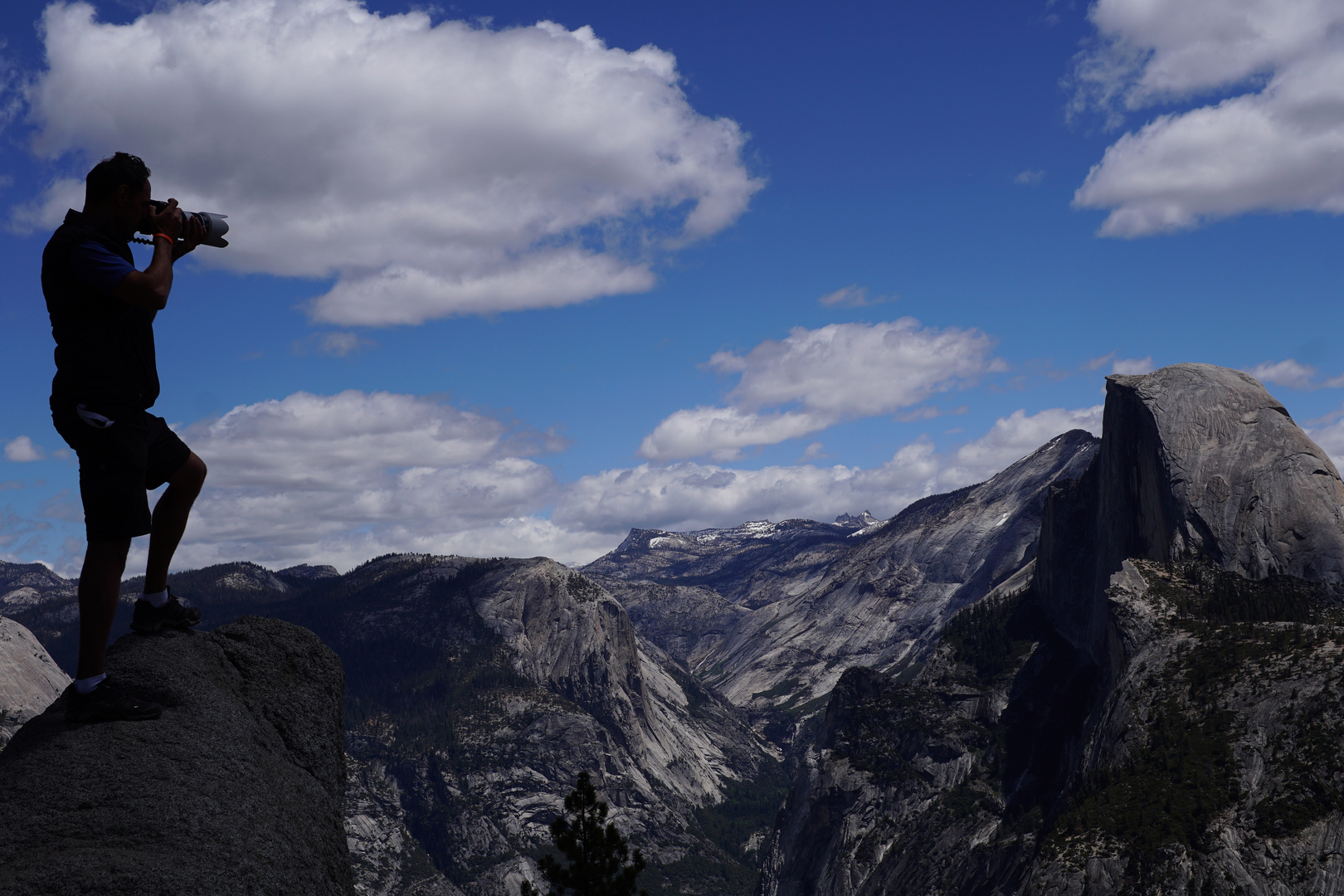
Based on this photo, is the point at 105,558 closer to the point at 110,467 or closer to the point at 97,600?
the point at 97,600

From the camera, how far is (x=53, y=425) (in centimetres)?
1241

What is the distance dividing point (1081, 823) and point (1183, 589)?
191 ft

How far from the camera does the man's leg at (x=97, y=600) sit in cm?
1202

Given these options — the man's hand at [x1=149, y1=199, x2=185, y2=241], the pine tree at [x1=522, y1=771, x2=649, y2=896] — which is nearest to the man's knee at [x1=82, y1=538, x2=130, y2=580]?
the man's hand at [x1=149, y1=199, x2=185, y2=241]

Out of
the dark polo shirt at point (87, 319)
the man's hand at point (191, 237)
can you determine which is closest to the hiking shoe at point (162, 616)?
the dark polo shirt at point (87, 319)

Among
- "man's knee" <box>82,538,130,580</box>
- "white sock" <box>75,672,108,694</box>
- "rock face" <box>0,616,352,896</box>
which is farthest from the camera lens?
"man's knee" <box>82,538,130,580</box>

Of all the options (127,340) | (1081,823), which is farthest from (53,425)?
(1081,823)

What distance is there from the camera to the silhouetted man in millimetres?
11969

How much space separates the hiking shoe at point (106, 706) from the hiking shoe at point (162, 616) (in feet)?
6.99

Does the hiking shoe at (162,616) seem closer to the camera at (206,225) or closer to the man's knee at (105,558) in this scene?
the man's knee at (105,558)

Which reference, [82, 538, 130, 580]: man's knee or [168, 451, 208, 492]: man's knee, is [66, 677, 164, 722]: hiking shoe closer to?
[82, 538, 130, 580]: man's knee

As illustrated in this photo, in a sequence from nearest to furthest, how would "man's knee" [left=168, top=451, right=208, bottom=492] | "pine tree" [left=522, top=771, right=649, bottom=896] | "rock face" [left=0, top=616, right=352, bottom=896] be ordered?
"rock face" [left=0, top=616, right=352, bottom=896], "man's knee" [left=168, top=451, right=208, bottom=492], "pine tree" [left=522, top=771, right=649, bottom=896]

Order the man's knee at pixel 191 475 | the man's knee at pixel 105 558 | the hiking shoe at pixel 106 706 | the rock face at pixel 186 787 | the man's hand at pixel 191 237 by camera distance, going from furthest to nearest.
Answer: the man's knee at pixel 191 475 → the man's hand at pixel 191 237 → the man's knee at pixel 105 558 → the hiking shoe at pixel 106 706 → the rock face at pixel 186 787

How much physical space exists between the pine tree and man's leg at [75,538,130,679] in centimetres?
3088
